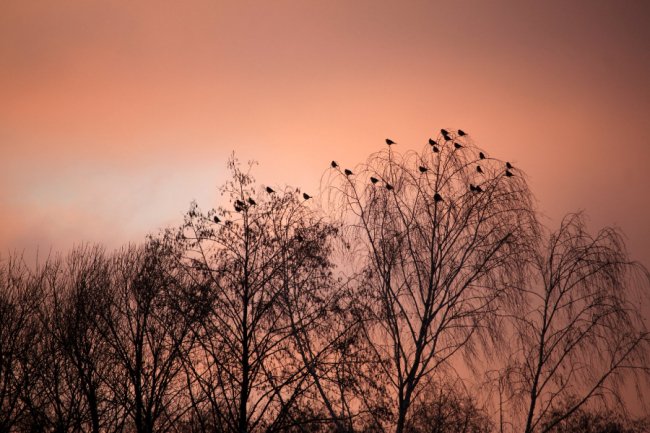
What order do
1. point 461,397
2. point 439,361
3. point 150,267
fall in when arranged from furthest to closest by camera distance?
1. point 150,267
2. point 461,397
3. point 439,361

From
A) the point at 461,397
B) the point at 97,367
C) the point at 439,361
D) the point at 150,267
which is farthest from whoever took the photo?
the point at 97,367

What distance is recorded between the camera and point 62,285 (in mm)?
27062

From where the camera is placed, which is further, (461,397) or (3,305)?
(3,305)

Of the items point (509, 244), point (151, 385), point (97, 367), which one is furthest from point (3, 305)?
point (509, 244)

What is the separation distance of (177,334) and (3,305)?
23.7 ft

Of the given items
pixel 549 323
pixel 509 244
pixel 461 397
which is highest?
pixel 509 244

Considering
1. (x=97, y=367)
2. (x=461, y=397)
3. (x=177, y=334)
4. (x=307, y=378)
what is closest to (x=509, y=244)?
(x=461, y=397)

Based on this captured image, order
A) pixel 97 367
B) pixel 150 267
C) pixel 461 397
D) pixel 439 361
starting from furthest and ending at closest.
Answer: pixel 97 367, pixel 150 267, pixel 461 397, pixel 439 361

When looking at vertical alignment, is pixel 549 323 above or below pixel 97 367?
below

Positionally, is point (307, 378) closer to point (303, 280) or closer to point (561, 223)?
point (303, 280)

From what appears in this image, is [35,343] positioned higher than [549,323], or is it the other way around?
[35,343]

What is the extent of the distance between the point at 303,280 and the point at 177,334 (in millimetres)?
5139

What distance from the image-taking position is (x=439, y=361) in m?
19.3

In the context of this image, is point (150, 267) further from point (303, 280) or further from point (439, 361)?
point (439, 361)
